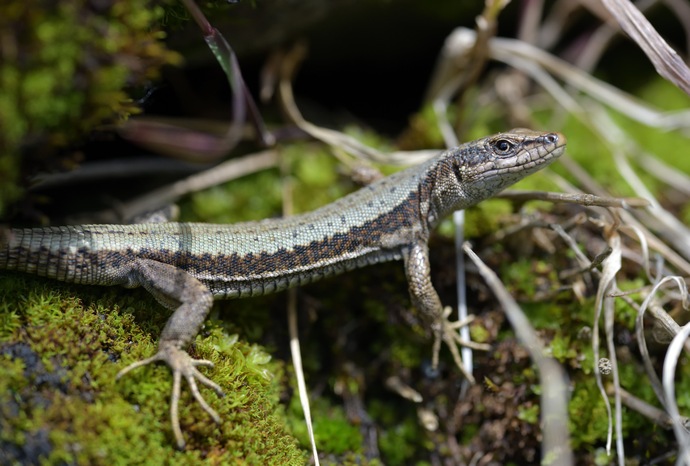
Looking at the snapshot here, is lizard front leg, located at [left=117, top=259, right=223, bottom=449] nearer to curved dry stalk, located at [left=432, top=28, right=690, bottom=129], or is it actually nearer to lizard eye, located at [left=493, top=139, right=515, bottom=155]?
lizard eye, located at [left=493, top=139, right=515, bottom=155]

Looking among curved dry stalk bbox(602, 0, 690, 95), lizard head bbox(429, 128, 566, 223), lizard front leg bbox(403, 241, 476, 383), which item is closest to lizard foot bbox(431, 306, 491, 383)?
lizard front leg bbox(403, 241, 476, 383)

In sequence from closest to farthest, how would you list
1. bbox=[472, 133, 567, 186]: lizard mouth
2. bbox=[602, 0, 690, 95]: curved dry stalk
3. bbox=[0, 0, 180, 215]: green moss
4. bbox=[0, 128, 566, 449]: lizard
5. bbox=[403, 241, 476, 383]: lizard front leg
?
bbox=[0, 0, 180, 215]: green moss, bbox=[0, 128, 566, 449]: lizard, bbox=[602, 0, 690, 95]: curved dry stalk, bbox=[472, 133, 567, 186]: lizard mouth, bbox=[403, 241, 476, 383]: lizard front leg

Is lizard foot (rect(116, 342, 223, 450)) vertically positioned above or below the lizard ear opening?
below

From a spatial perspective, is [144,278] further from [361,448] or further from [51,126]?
[361,448]

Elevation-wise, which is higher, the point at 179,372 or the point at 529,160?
the point at 529,160

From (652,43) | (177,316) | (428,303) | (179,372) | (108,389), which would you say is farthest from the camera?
(428,303)

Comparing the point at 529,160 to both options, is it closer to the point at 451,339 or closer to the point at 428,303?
the point at 428,303

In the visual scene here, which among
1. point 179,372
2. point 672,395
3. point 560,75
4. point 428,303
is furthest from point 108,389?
point 560,75

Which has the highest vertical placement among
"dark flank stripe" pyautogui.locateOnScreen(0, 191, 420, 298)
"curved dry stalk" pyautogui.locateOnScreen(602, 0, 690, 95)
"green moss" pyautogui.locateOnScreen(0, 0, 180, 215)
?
"curved dry stalk" pyautogui.locateOnScreen(602, 0, 690, 95)
